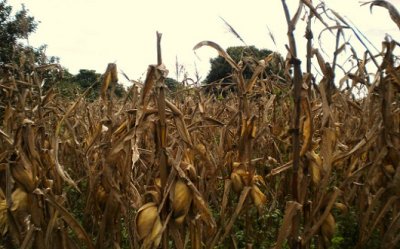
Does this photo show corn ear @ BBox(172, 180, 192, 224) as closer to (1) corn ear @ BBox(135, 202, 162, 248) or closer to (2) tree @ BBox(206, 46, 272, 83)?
(1) corn ear @ BBox(135, 202, 162, 248)

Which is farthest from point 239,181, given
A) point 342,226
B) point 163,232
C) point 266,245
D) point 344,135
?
point 344,135

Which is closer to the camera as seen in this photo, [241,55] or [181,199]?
[181,199]

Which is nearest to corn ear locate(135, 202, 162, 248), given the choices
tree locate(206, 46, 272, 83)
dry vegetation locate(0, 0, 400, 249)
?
dry vegetation locate(0, 0, 400, 249)

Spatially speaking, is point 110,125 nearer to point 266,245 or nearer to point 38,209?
point 38,209

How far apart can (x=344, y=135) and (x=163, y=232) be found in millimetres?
1836

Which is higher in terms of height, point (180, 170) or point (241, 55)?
point (241, 55)

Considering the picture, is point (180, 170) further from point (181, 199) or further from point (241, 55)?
point (241, 55)

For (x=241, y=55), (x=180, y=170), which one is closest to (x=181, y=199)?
(x=180, y=170)

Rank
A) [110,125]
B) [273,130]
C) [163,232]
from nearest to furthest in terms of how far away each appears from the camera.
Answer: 1. [163,232]
2. [110,125]
3. [273,130]

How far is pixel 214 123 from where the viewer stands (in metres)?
1.48

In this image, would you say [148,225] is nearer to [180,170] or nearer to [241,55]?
[180,170]

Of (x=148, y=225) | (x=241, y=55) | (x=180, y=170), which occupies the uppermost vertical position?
(x=241, y=55)

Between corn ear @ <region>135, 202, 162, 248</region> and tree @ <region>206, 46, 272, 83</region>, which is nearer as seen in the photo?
corn ear @ <region>135, 202, 162, 248</region>

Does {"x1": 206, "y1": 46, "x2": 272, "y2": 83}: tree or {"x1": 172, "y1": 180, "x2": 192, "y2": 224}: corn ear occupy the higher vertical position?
{"x1": 206, "y1": 46, "x2": 272, "y2": 83}: tree
